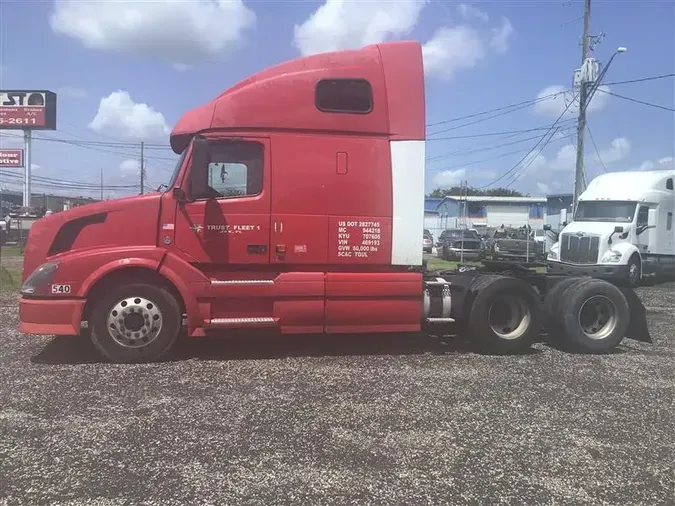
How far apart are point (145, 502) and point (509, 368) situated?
4.56m

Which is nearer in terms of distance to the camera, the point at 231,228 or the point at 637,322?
the point at 231,228

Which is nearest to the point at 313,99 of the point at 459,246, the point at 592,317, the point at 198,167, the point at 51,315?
the point at 198,167

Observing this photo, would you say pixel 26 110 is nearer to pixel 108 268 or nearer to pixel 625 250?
pixel 625 250

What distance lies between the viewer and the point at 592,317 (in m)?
7.70

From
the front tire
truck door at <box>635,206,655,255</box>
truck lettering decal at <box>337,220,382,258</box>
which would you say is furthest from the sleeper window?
truck door at <box>635,206,655,255</box>

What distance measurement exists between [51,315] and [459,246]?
2269 cm

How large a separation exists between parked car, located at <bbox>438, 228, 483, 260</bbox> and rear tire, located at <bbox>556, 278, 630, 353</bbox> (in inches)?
438

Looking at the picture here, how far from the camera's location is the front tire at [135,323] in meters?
6.36

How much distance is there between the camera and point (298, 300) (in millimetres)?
6715

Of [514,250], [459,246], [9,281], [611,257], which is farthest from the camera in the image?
[459,246]

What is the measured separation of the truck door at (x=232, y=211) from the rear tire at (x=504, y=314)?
2830 mm

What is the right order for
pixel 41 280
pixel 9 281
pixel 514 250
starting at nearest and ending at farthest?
pixel 41 280 → pixel 514 250 → pixel 9 281

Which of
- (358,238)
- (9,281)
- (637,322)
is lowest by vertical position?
(9,281)

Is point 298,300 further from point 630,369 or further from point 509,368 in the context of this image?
point 630,369
